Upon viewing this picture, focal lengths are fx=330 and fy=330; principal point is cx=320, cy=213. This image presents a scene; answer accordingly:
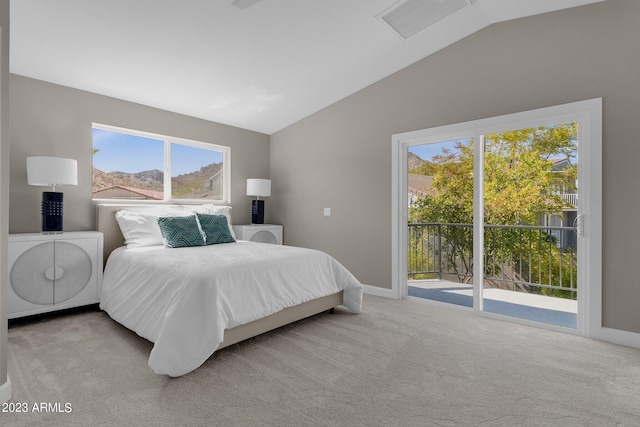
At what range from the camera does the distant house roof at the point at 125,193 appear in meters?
3.80

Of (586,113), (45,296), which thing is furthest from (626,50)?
(45,296)

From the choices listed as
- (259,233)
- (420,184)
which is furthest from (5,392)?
(420,184)

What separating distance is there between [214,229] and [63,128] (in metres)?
1.85

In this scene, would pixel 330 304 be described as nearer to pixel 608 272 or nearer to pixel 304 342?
pixel 304 342

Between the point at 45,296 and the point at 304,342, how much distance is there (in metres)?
2.42

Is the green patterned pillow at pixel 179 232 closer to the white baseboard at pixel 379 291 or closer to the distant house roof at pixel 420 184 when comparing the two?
the white baseboard at pixel 379 291

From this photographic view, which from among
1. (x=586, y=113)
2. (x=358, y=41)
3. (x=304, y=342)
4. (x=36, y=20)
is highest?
(x=358, y=41)

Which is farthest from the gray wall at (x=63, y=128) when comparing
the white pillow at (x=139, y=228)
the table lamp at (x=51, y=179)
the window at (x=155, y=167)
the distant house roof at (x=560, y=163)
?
the distant house roof at (x=560, y=163)

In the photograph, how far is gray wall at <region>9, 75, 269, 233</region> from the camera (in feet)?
10.5

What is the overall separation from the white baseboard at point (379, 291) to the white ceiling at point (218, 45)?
8.48 ft

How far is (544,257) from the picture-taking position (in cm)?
375

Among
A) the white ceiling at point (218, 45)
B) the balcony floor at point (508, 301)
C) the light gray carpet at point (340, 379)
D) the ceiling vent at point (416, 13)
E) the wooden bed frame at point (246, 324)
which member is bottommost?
the light gray carpet at point (340, 379)

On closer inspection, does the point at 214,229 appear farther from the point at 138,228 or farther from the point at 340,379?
the point at 340,379

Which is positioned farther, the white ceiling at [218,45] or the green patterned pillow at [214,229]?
the green patterned pillow at [214,229]
